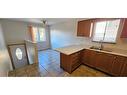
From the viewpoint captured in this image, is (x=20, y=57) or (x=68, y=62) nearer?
(x=68, y=62)

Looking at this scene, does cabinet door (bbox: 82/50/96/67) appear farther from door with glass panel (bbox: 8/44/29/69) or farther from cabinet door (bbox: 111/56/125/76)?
door with glass panel (bbox: 8/44/29/69)

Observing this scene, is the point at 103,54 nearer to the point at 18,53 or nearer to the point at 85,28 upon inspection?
the point at 85,28

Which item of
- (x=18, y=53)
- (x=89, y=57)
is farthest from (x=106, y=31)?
(x=18, y=53)

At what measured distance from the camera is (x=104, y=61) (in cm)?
141

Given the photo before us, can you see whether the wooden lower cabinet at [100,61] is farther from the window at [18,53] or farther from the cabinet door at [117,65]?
the window at [18,53]

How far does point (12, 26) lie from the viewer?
1.25 m

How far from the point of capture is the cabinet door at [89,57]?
1.59 meters

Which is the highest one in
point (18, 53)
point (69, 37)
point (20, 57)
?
point (69, 37)

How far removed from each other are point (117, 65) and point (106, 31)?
3.41ft

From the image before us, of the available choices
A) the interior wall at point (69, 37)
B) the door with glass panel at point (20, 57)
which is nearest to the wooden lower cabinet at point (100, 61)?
the interior wall at point (69, 37)
